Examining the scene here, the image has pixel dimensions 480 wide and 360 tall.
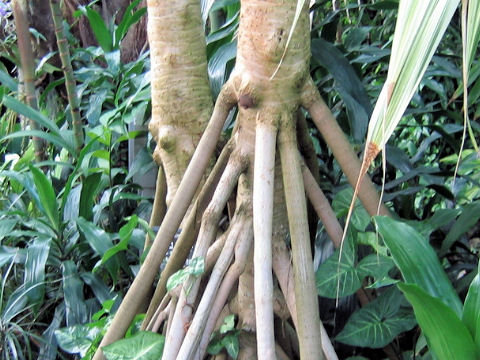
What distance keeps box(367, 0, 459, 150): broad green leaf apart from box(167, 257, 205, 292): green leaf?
1.69 feet

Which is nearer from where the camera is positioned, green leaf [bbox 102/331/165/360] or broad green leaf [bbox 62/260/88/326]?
green leaf [bbox 102/331/165/360]

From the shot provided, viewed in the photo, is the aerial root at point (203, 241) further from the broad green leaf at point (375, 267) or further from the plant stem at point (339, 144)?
the broad green leaf at point (375, 267)

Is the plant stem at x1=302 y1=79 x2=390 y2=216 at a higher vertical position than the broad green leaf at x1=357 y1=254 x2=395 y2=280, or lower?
higher

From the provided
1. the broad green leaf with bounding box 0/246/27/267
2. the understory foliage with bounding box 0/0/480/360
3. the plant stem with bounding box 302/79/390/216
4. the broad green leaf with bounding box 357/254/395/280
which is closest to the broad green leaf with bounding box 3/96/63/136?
the understory foliage with bounding box 0/0/480/360

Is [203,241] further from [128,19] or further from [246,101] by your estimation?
[128,19]

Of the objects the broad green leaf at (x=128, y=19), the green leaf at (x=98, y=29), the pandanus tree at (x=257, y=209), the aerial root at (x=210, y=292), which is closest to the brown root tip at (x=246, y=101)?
the pandanus tree at (x=257, y=209)

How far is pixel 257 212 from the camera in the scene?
110cm

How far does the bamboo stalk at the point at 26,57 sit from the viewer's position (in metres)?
2.28

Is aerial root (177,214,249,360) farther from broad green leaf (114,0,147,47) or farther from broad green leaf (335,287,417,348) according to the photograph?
broad green leaf (114,0,147,47)

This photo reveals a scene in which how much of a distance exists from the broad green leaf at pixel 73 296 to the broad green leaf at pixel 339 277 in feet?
2.74

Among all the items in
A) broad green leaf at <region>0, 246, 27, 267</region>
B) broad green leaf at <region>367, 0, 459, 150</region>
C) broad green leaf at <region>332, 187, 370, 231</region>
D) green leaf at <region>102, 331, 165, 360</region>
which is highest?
broad green leaf at <region>367, 0, 459, 150</region>

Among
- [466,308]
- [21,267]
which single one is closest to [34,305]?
[21,267]

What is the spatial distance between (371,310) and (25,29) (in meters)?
1.80

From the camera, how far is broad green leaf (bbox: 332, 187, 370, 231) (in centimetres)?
122
